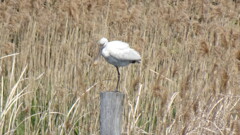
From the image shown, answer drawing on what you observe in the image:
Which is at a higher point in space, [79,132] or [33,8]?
[33,8]

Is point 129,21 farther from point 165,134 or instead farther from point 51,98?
point 165,134

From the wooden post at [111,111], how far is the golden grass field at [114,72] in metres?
0.68

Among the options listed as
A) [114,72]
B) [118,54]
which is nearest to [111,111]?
[118,54]

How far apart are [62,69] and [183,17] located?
1266mm

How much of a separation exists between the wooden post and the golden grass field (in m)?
0.68

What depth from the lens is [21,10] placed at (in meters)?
6.04

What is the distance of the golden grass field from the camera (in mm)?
4402

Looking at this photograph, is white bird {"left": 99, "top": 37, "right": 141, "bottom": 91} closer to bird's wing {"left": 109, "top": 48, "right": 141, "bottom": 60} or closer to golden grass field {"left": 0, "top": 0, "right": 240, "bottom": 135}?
bird's wing {"left": 109, "top": 48, "right": 141, "bottom": 60}

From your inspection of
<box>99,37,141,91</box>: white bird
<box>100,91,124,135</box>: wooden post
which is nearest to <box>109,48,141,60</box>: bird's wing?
<box>99,37,141,91</box>: white bird

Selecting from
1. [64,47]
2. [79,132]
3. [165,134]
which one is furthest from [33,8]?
[165,134]

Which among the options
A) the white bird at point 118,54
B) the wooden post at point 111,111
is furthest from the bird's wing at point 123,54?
the wooden post at point 111,111

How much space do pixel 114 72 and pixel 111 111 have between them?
5.60ft

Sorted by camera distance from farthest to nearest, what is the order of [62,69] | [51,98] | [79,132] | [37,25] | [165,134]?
[37,25] → [62,69] → [51,98] → [79,132] → [165,134]

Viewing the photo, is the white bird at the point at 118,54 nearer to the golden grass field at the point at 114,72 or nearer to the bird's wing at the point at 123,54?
the bird's wing at the point at 123,54
